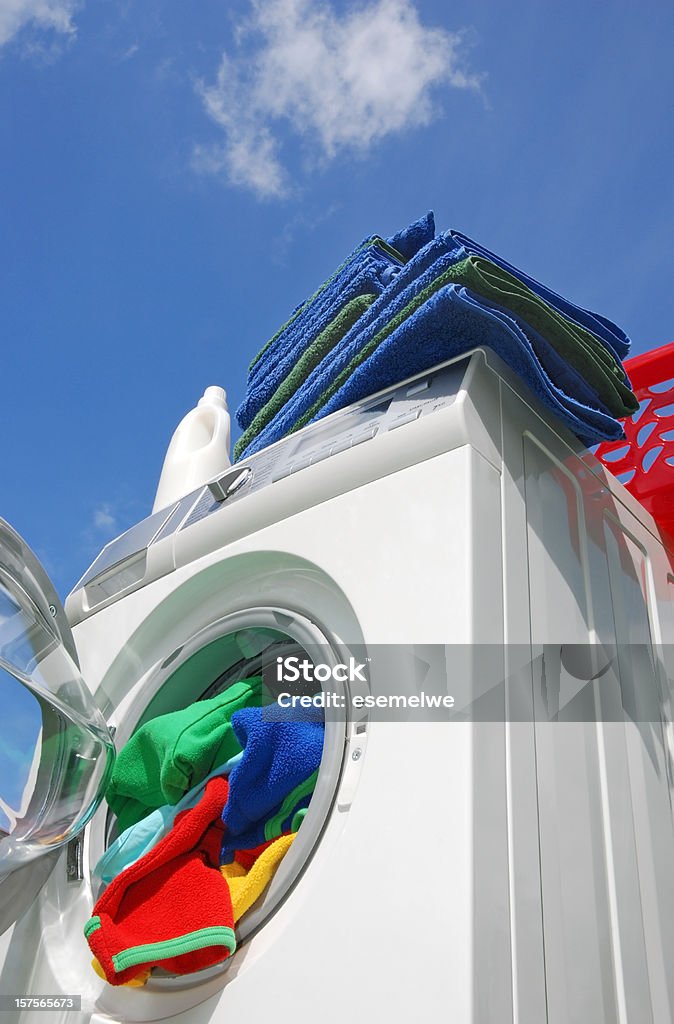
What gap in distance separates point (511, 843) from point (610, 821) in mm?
284

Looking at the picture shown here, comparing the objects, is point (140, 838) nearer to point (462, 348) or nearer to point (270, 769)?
point (270, 769)

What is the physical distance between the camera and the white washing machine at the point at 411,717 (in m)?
0.76

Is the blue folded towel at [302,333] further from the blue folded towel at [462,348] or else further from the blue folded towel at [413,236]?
the blue folded towel at [462,348]

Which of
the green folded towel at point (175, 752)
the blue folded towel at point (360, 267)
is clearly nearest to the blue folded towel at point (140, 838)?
the green folded towel at point (175, 752)

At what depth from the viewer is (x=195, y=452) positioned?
184cm

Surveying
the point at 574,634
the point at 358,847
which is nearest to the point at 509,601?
the point at 574,634

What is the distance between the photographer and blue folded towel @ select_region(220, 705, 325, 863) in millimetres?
951

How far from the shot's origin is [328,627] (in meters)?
0.99

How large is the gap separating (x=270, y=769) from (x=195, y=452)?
→ 1003 mm

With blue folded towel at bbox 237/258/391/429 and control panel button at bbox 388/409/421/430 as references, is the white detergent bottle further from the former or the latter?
control panel button at bbox 388/409/421/430

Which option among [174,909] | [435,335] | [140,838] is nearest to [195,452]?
[435,335]

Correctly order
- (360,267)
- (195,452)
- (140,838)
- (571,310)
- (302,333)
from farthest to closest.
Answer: (195,452) < (302,333) < (360,267) < (571,310) < (140,838)

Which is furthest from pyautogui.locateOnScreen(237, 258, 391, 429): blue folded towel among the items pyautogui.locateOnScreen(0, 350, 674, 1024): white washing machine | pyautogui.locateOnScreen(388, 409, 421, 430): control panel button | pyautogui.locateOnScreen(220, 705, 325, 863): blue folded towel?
pyautogui.locateOnScreen(220, 705, 325, 863): blue folded towel

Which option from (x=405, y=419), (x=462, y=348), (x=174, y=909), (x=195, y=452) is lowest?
(x=174, y=909)
